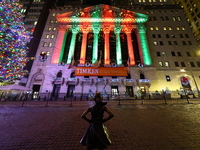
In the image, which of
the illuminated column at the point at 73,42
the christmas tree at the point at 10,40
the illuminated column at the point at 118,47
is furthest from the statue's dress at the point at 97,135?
the illuminated column at the point at 73,42

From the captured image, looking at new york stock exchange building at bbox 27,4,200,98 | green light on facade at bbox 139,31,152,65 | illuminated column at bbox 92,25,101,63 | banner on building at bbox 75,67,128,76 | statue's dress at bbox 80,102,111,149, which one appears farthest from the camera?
illuminated column at bbox 92,25,101,63

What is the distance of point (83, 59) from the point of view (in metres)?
27.6

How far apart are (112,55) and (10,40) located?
24676 millimetres

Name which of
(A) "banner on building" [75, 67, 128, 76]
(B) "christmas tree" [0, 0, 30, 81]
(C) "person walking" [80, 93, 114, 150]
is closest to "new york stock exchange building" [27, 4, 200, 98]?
(A) "banner on building" [75, 67, 128, 76]

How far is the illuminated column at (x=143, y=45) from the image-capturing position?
27237 mm

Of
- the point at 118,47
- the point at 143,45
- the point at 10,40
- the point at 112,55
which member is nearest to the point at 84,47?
the point at 112,55

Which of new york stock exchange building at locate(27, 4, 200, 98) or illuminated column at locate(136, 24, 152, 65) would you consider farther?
illuminated column at locate(136, 24, 152, 65)

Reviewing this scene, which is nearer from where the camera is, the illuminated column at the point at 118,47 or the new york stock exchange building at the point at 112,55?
the new york stock exchange building at the point at 112,55

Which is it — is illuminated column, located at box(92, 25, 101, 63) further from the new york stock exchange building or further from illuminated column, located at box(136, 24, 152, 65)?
illuminated column, located at box(136, 24, 152, 65)

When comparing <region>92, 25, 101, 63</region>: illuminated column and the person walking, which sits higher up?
<region>92, 25, 101, 63</region>: illuminated column

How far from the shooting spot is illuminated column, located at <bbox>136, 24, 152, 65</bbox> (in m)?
27.2

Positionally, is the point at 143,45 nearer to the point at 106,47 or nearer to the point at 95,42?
the point at 106,47

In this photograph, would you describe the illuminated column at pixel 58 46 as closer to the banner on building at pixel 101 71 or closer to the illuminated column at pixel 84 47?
the illuminated column at pixel 84 47

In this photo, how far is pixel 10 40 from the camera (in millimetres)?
16125
